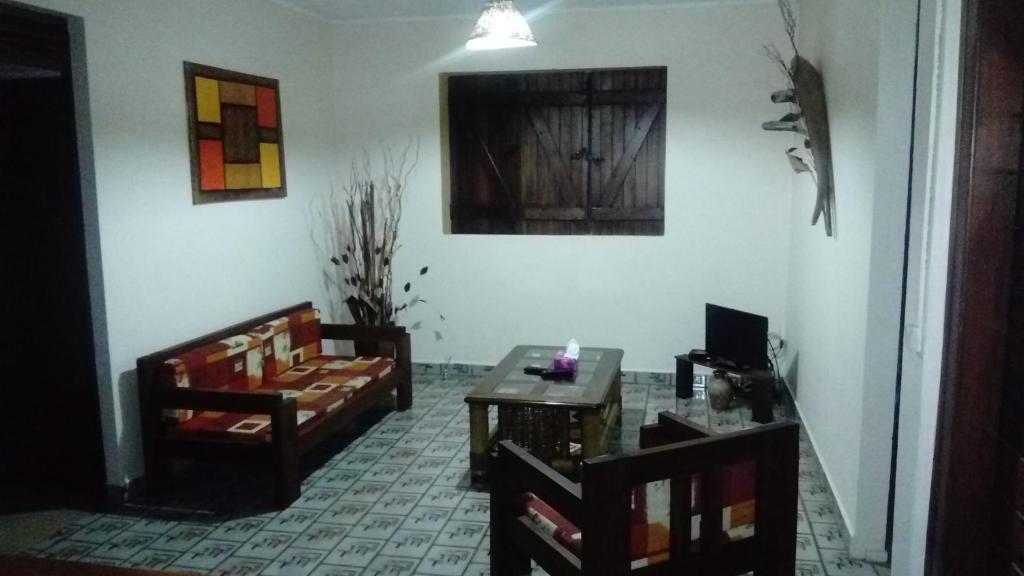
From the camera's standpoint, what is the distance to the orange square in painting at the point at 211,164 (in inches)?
166

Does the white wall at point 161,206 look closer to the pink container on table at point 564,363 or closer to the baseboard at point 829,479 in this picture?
the pink container on table at point 564,363

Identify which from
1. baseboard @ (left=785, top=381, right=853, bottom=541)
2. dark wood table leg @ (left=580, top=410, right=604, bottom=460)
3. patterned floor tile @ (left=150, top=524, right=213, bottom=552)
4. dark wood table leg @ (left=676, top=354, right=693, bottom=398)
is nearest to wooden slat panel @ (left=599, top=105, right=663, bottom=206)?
dark wood table leg @ (left=676, top=354, right=693, bottom=398)

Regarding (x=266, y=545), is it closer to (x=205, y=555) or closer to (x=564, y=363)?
(x=205, y=555)

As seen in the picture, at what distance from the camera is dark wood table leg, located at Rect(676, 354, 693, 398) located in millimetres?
5145

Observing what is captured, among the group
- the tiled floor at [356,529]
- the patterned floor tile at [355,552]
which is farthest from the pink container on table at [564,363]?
the patterned floor tile at [355,552]

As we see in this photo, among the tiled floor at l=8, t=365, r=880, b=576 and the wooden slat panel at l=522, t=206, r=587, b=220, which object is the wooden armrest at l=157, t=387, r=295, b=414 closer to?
the tiled floor at l=8, t=365, r=880, b=576

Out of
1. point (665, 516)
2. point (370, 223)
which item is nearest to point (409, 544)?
point (665, 516)

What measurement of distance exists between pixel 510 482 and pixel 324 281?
364 cm

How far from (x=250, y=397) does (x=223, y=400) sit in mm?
142

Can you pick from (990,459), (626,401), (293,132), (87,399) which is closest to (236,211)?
(293,132)

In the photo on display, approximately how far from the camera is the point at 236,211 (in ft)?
15.0

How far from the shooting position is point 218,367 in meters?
4.03

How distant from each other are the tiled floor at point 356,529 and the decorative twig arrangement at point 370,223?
1.67 meters

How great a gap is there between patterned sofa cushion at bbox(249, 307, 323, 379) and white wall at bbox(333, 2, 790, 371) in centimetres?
104
